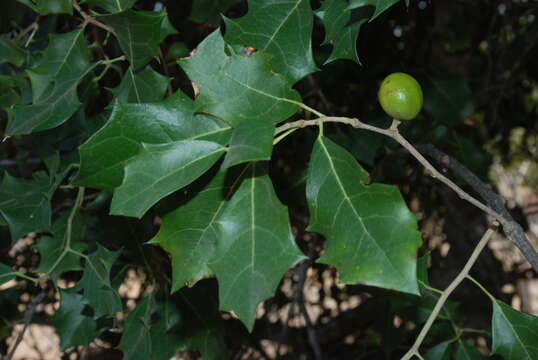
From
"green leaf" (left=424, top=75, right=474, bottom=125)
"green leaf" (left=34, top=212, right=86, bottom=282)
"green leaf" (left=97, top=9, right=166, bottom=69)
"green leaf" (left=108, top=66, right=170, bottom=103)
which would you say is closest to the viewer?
"green leaf" (left=97, top=9, right=166, bottom=69)

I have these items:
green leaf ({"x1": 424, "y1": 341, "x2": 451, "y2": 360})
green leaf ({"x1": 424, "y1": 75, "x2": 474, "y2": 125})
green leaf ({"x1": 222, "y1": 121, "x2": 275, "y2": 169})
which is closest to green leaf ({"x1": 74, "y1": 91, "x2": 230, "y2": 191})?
green leaf ({"x1": 222, "y1": 121, "x2": 275, "y2": 169})

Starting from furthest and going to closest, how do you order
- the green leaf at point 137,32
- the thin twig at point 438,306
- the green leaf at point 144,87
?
the green leaf at point 144,87 < the green leaf at point 137,32 < the thin twig at point 438,306

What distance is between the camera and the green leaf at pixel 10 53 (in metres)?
1.37

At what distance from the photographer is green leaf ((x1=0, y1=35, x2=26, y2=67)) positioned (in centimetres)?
137

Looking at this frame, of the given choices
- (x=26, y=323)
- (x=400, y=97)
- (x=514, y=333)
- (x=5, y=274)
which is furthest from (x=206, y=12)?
(x=514, y=333)

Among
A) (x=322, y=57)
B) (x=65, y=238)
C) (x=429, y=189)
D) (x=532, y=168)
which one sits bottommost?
(x=532, y=168)

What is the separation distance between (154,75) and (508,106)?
2069 millimetres

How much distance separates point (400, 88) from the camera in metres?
0.93

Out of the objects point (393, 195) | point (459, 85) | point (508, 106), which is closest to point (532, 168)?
point (508, 106)

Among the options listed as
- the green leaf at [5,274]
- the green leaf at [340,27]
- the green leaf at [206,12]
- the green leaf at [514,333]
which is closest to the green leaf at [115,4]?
the green leaf at [206,12]

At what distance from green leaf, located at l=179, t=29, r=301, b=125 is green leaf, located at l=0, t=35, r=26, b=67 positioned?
66cm

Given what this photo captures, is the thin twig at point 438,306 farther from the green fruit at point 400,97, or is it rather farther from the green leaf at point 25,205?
the green leaf at point 25,205

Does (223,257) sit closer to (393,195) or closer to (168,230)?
(168,230)

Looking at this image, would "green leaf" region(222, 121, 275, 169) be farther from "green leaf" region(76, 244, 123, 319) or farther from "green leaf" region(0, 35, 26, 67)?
"green leaf" region(0, 35, 26, 67)
